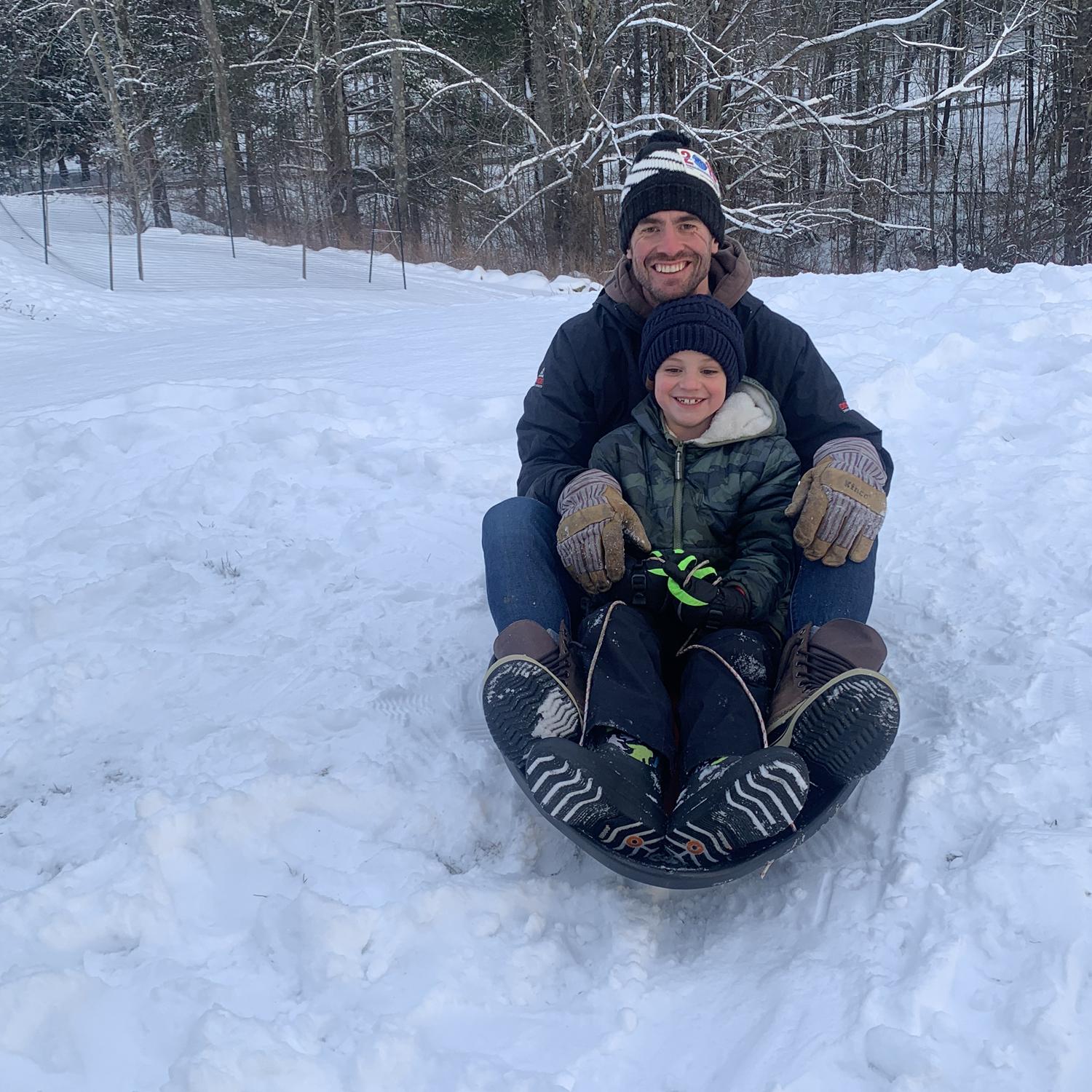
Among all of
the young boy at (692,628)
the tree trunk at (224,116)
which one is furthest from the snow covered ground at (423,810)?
the tree trunk at (224,116)

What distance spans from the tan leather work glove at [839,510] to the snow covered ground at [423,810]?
410mm

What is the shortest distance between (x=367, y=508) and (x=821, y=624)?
1.84 meters

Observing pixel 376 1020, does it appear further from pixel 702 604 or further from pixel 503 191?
pixel 503 191

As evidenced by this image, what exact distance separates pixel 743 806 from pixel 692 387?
104 centimetres

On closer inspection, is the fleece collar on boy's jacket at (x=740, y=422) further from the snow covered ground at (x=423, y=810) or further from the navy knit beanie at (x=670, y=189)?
the snow covered ground at (x=423, y=810)

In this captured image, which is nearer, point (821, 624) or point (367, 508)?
point (821, 624)

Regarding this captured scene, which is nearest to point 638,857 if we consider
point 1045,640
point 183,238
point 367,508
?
point 1045,640

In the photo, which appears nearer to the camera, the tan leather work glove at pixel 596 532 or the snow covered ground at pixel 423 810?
the snow covered ground at pixel 423 810

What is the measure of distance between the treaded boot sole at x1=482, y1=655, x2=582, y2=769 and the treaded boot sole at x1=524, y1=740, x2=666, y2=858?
12cm

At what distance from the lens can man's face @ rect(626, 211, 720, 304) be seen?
2.39m

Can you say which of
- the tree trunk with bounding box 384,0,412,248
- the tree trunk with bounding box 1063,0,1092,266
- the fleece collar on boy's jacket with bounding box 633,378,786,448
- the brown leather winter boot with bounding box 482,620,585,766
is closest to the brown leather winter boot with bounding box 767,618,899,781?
the brown leather winter boot with bounding box 482,620,585,766

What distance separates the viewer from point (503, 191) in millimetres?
14750

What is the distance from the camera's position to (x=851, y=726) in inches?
63.4

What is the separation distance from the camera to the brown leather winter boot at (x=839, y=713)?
161 cm
